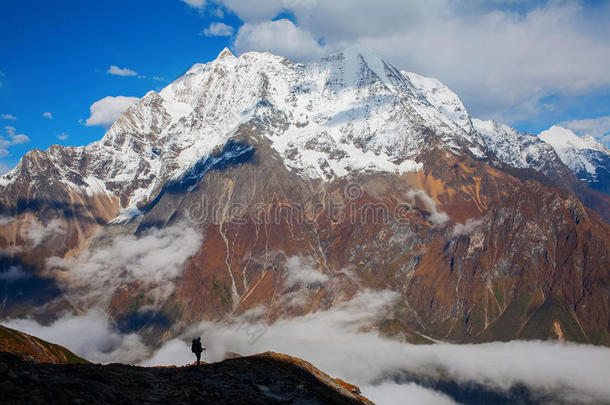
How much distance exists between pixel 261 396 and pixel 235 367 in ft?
26.2

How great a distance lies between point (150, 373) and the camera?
119ft

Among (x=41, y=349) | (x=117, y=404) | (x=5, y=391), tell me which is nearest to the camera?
(x=5, y=391)

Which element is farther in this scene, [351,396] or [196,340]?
[351,396]

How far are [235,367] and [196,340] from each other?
4321 mm

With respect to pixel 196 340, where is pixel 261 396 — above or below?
below

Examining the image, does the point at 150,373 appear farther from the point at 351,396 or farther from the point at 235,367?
the point at 351,396

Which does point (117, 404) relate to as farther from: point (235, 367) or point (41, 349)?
point (41, 349)

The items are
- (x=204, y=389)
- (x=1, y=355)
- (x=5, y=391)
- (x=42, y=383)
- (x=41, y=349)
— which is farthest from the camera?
(x=41, y=349)

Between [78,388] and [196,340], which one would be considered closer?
[78,388]

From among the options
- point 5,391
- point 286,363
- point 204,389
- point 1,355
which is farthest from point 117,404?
point 286,363

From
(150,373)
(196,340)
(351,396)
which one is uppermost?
(196,340)

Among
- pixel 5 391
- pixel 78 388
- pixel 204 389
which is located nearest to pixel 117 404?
pixel 78 388

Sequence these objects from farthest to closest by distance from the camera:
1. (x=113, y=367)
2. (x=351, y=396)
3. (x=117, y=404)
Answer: (x=351, y=396) < (x=113, y=367) < (x=117, y=404)

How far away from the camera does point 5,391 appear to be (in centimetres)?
2189
